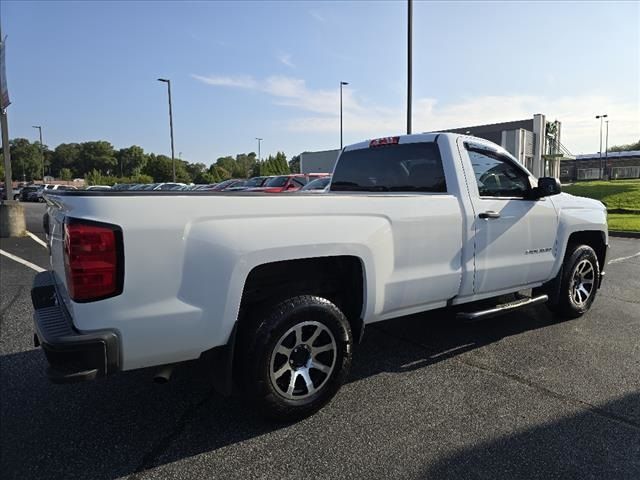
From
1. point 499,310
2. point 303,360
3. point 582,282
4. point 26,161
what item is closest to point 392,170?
point 499,310

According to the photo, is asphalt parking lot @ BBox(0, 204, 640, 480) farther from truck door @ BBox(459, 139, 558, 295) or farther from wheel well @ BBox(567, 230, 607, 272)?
wheel well @ BBox(567, 230, 607, 272)

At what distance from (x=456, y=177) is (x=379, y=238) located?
114 centimetres

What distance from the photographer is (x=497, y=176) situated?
4.37 m

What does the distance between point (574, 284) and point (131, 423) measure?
14.9 feet

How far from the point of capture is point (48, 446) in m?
2.75

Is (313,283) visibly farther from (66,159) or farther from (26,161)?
(66,159)

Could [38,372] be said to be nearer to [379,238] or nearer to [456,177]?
[379,238]

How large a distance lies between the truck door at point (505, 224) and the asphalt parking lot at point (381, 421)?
69 centimetres

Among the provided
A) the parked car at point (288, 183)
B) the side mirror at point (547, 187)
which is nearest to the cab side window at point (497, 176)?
the side mirror at point (547, 187)

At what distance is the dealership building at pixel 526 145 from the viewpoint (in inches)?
1756

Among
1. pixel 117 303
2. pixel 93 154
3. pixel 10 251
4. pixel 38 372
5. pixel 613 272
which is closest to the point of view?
pixel 117 303

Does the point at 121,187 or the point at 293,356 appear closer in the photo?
the point at 293,356

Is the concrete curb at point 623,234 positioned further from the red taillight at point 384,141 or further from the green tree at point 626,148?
the green tree at point 626,148

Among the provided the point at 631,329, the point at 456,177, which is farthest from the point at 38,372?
the point at 631,329
